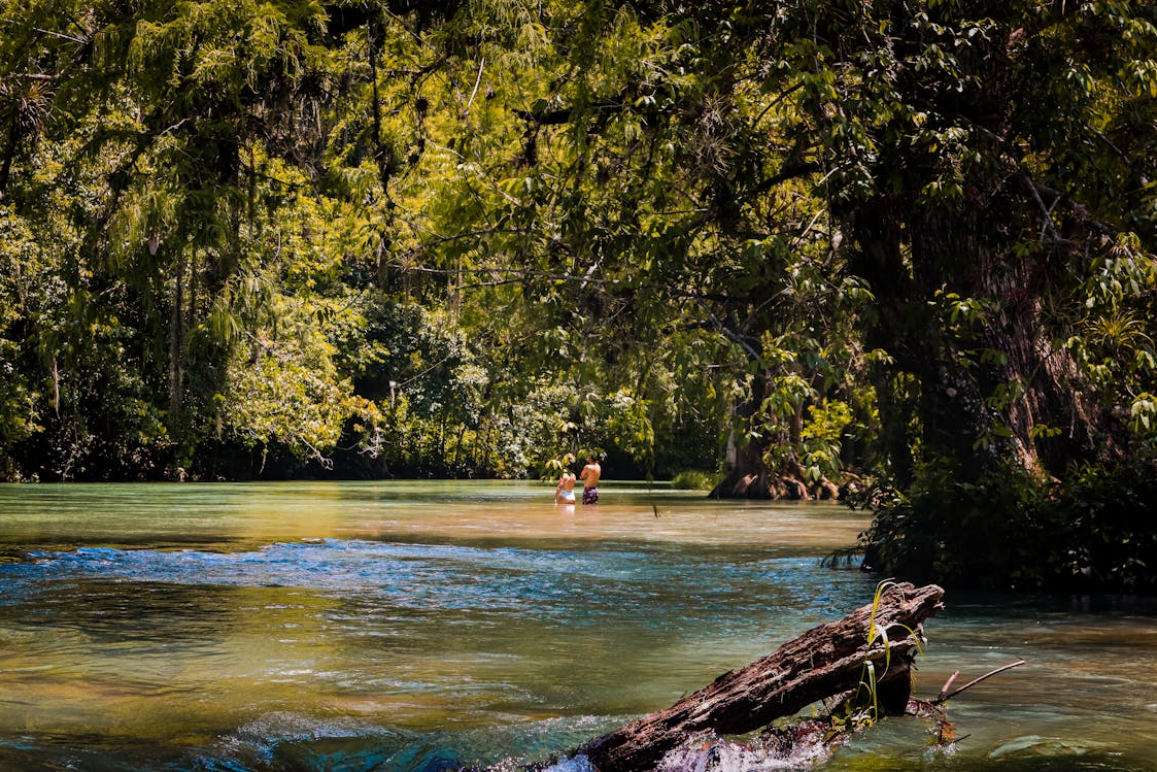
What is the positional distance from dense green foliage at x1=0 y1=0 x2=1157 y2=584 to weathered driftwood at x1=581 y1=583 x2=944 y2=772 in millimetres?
4279

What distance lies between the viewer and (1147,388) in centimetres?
1512

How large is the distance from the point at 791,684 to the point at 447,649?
4637 millimetres

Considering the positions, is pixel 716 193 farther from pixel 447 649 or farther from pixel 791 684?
pixel 791 684

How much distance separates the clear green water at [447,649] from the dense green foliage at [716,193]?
1708 millimetres

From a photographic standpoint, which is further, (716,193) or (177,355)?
(177,355)

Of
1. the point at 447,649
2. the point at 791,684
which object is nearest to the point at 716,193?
the point at 447,649

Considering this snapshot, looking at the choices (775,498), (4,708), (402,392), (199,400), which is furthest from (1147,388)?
(402,392)

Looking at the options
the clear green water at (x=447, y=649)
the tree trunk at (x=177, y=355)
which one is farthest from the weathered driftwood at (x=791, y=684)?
the tree trunk at (x=177, y=355)

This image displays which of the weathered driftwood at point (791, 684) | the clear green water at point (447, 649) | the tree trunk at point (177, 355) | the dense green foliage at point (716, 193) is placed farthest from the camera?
the tree trunk at point (177, 355)

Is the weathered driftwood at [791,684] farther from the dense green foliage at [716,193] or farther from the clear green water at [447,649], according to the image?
the dense green foliage at [716,193]

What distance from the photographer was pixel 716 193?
1459cm

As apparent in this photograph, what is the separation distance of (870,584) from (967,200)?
4.47 meters

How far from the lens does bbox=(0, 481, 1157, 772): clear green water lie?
7.07 meters

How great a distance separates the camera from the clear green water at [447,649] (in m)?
7.07
